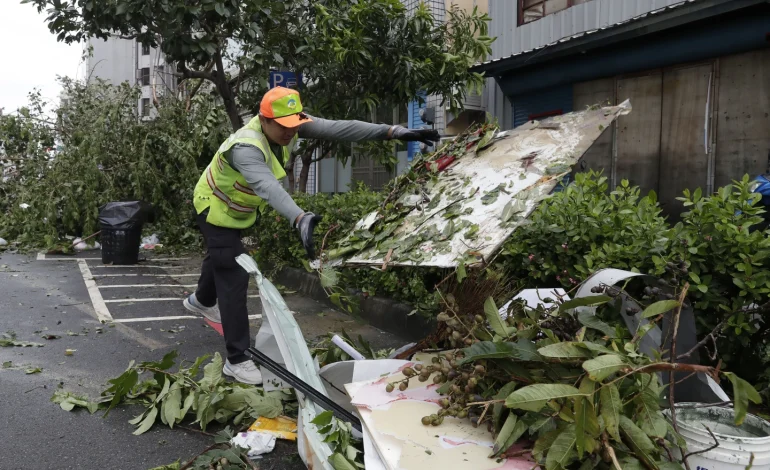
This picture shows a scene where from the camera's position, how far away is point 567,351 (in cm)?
196

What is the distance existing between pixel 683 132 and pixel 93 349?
714 centimetres

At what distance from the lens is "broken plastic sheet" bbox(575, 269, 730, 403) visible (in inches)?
84.9

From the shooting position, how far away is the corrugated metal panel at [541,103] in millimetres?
8867

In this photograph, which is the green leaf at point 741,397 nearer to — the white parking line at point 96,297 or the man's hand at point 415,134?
the man's hand at point 415,134

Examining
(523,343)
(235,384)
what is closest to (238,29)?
(235,384)

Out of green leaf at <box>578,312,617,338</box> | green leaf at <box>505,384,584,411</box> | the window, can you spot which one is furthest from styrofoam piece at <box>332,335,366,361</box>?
the window

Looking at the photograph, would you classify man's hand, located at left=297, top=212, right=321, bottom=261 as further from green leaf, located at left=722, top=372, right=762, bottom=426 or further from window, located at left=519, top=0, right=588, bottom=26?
window, located at left=519, top=0, right=588, bottom=26

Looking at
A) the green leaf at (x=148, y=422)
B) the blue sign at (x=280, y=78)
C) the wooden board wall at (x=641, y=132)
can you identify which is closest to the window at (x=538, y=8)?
the wooden board wall at (x=641, y=132)

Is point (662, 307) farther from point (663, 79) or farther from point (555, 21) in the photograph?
point (555, 21)

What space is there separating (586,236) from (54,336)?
447 centimetres

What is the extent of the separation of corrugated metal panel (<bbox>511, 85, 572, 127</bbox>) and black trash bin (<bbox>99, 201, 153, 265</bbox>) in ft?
21.0

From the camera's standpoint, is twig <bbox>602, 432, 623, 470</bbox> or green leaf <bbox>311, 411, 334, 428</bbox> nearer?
twig <bbox>602, 432, 623, 470</bbox>

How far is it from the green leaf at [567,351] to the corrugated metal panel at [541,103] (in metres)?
7.34

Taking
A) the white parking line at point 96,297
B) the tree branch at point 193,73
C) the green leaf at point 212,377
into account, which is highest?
the tree branch at point 193,73
